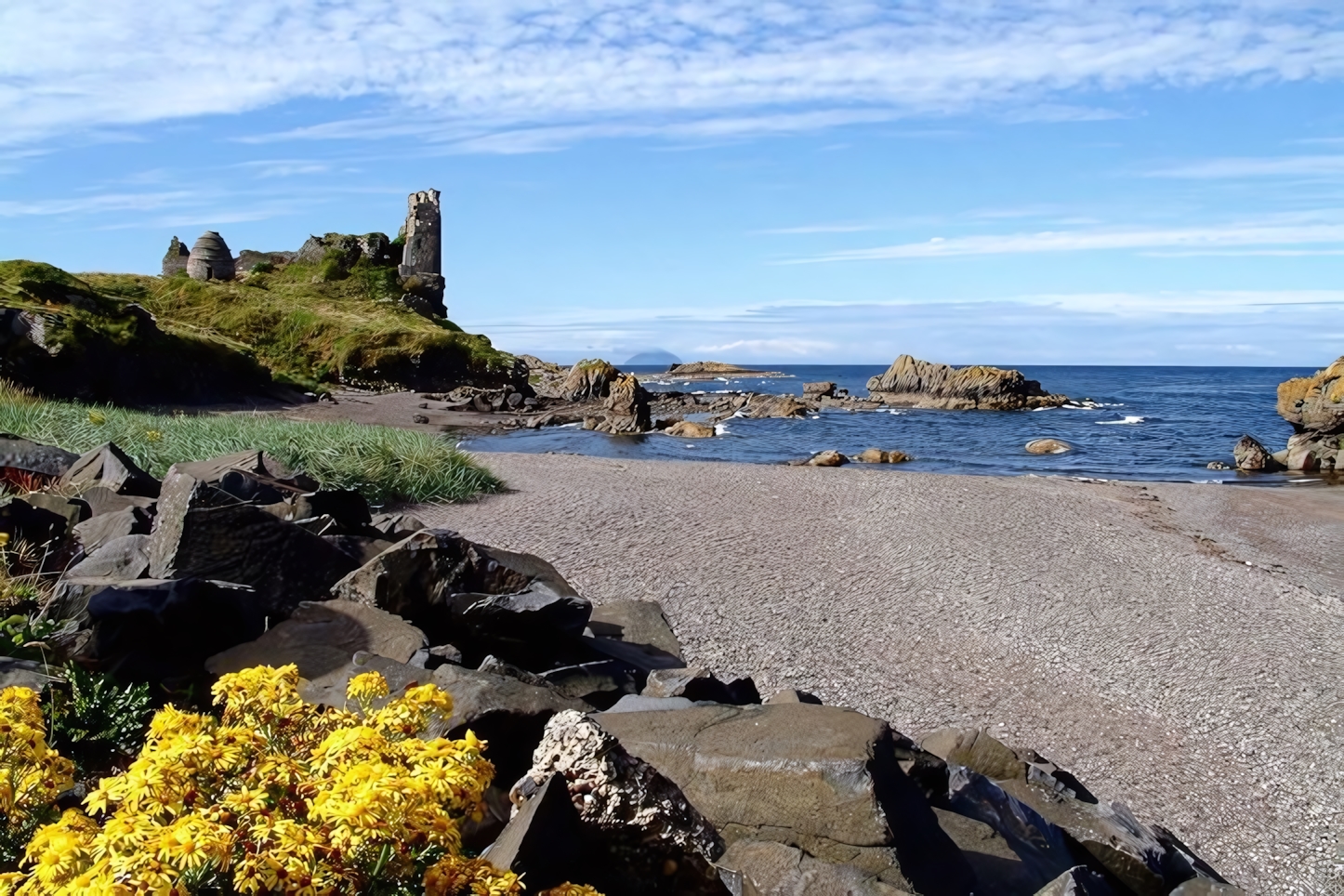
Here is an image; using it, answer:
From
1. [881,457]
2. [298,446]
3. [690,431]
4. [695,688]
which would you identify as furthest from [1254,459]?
[695,688]

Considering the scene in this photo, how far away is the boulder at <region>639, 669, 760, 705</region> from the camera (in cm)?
484

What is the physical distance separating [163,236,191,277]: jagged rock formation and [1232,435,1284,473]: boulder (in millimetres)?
46346

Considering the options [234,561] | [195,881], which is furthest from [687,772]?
[234,561]

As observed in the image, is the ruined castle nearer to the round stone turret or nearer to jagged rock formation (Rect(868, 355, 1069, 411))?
the round stone turret

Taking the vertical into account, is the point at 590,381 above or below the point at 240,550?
below

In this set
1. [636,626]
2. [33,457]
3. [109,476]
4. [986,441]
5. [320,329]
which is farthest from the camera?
[320,329]

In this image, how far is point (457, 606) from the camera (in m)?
5.54

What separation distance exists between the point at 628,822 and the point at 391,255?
2164 inches

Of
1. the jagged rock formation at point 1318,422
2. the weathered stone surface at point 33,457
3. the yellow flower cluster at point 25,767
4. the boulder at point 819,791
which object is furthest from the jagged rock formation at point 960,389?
the yellow flower cluster at point 25,767

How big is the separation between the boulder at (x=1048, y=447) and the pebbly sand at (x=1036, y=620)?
18.0m

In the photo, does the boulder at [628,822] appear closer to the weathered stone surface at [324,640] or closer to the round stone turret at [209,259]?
the weathered stone surface at [324,640]

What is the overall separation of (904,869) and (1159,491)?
59.4 feet

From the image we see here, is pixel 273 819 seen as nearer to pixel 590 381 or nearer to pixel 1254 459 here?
pixel 1254 459

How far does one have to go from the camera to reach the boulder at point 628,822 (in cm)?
311
